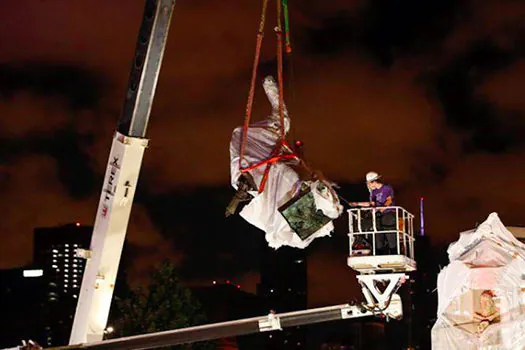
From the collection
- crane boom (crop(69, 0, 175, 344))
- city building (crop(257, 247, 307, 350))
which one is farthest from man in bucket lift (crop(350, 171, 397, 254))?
city building (crop(257, 247, 307, 350))

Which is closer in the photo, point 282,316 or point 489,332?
point 489,332

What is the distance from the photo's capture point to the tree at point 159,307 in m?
33.0

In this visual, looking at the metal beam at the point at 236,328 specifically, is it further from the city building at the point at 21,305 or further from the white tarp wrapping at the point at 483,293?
the city building at the point at 21,305

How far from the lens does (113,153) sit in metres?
15.8

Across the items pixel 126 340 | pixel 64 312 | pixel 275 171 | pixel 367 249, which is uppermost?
pixel 64 312

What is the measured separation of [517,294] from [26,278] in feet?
304

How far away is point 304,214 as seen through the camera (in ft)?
46.8

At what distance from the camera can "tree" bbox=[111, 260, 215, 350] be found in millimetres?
33000

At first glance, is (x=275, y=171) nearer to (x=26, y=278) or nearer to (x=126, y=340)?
(x=126, y=340)

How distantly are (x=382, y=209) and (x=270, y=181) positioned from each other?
1.86 metres

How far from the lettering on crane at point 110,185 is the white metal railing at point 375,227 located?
4.09 meters

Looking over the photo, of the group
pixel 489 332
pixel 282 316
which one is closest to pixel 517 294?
pixel 489 332

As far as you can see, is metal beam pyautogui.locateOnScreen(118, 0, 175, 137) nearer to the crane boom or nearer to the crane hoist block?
the crane boom

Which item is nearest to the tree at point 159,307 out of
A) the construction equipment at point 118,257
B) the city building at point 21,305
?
the construction equipment at point 118,257
